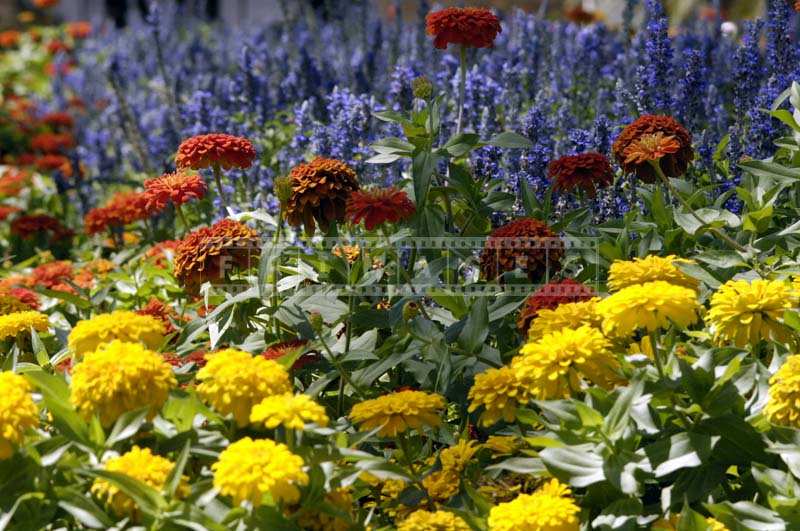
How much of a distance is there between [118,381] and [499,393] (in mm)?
751

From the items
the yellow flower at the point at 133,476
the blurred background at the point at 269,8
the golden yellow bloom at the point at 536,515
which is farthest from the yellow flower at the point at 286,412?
the blurred background at the point at 269,8

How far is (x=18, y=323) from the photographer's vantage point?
9.32 ft

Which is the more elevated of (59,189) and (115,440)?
(115,440)

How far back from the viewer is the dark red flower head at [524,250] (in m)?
2.56

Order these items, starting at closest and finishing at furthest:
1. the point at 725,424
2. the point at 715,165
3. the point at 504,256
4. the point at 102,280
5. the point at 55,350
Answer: the point at 725,424 < the point at 504,256 < the point at 55,350 < the point at 715,165 < the point at 102,280

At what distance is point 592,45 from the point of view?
525 centimetres

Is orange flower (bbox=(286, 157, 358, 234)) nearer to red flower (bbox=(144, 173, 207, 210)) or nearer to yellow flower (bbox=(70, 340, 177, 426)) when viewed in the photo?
red flower (bbox=(144, 173, 207, 210))

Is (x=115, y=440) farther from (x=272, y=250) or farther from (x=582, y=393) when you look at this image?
(x=582, y=393)

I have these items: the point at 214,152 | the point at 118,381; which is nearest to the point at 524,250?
the point at 214,152

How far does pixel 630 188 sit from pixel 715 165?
0.97 feet

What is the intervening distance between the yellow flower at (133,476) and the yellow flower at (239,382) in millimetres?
146

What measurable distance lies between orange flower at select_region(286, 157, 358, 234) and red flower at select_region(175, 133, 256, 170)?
0.87 feet

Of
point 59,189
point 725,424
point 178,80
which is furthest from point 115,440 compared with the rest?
point 178,80

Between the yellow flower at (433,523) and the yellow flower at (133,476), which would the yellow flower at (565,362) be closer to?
the yellow flower at (433,523)
